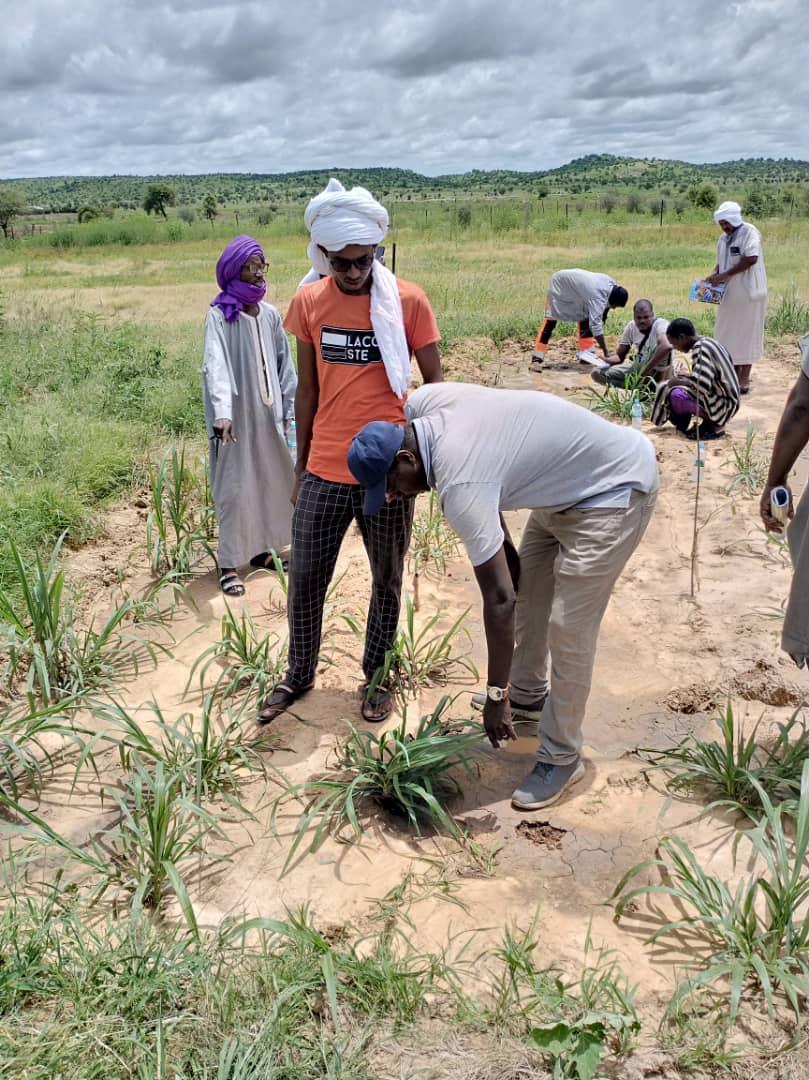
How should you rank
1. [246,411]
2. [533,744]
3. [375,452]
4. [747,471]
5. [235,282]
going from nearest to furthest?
[375,452] → [533,744] → [235,282] → [246,411] → [747,471]

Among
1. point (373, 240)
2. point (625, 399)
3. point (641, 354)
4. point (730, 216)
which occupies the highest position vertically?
point (730, 216)

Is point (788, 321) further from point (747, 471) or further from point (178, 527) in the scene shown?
point (178, 527)

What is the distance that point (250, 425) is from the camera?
13.0 feet

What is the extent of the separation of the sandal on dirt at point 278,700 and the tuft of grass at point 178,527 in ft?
3.12

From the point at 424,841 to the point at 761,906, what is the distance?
0.93 meters

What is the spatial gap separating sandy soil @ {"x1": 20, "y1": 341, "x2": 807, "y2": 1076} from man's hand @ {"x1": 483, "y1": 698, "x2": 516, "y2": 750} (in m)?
0.36

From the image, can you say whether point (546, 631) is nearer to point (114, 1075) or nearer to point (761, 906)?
point (761, 906)

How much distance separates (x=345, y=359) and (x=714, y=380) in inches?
138

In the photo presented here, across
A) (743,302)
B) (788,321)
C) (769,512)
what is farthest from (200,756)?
(788,321)

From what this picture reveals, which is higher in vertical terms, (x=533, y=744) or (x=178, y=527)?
(x=178, y=527)

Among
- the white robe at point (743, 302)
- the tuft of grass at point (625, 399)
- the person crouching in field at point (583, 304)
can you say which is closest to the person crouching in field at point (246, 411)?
the tuft of grass at point (625, 399)

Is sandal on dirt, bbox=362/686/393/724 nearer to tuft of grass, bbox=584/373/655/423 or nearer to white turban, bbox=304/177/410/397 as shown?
white turban, bbox=304/177/410/397

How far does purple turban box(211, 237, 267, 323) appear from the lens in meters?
3.58

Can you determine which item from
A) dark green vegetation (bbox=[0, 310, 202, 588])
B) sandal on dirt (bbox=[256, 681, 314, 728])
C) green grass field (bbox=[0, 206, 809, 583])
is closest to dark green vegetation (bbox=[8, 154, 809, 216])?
green grass field (bbox=[0, 206, 809, 583])
